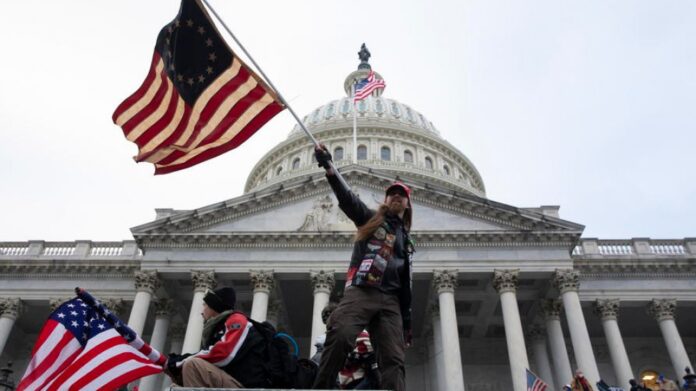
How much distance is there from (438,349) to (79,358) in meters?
23.4

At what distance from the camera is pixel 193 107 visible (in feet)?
31.6

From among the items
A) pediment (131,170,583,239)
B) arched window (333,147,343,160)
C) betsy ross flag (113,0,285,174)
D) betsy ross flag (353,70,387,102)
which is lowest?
betsy ross flag (113,0,285,174)

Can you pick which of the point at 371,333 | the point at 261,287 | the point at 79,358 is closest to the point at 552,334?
the point at 261,287

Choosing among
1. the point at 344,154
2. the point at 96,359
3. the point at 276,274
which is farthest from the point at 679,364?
the point at 344,154

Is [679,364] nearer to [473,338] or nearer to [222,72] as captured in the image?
[473,338]

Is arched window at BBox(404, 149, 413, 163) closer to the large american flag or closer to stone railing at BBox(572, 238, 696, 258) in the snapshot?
stone railing at BBox(572, 238, 696, 258)

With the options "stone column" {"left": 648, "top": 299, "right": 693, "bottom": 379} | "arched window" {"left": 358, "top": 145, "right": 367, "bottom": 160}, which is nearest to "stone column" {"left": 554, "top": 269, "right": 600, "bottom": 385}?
"stone column" {"left": 648, "top": 299, "right": 693, "bottom": 379}

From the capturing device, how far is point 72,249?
3459 centimetres

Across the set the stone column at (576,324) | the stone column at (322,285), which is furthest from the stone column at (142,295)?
the stone column at (576,324)

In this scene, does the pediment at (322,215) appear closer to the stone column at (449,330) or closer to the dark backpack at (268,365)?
the stone column at (449,330)

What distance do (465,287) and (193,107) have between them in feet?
78.2

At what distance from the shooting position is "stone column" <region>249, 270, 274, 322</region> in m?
26.8

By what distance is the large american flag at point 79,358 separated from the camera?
6.96 m

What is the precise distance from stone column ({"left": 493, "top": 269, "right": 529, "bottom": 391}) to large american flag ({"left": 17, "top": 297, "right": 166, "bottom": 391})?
2006 centimetres
